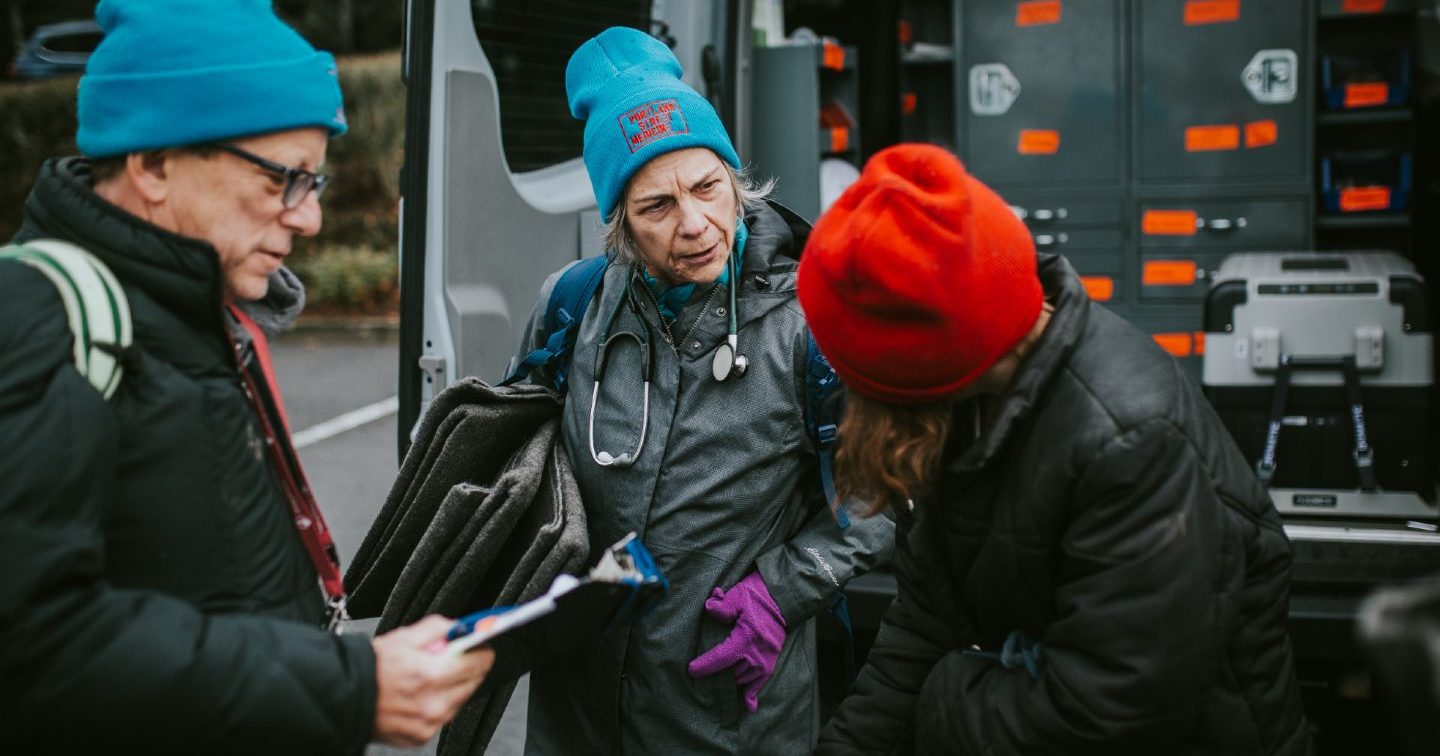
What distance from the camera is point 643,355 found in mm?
2309

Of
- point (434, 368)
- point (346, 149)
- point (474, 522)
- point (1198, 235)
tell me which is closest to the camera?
point (474, 522)

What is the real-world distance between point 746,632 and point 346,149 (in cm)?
1346

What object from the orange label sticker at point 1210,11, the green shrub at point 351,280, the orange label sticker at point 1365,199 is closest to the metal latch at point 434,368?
the orange label sticker at point 1210,11

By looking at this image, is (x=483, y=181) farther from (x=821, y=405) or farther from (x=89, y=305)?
(x=89, y=305)

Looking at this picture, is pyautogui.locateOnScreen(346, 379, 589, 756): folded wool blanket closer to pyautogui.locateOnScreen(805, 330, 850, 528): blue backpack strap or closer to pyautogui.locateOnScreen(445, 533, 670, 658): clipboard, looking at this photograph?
pyautogui.locateOnScreen(445, 533, 670, 658): clipboard

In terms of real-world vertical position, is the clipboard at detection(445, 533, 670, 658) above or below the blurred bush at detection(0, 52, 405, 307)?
below

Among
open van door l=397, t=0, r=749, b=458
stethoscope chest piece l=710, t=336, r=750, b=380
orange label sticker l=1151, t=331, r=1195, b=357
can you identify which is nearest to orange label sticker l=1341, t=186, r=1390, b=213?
orange label sticker l=1151, t=331, r=1195, b=357

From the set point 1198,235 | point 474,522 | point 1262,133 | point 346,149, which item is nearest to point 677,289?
point 474,522

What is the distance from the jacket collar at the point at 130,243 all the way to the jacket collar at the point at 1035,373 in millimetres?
953

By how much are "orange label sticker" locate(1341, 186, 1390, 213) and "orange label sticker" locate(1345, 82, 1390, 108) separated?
32 cm

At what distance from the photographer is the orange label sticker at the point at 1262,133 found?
4965mm

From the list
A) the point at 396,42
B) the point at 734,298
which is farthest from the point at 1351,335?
the point at 396,42

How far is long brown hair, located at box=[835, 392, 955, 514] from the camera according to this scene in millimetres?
1679

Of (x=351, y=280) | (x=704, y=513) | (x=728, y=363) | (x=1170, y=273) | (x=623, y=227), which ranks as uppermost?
(x=623, y=227)
